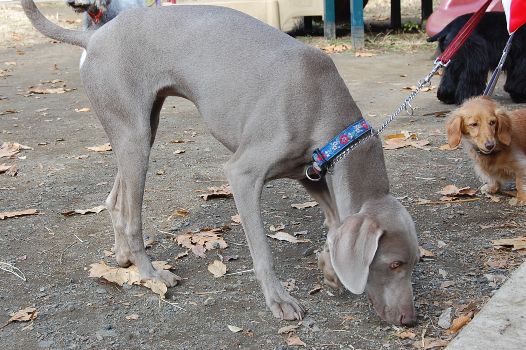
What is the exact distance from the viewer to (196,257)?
174 inches

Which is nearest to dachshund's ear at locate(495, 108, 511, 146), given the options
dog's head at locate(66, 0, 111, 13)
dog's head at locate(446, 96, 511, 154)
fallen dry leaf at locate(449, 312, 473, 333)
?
dog's head at locate(446, 96, 511, 154)

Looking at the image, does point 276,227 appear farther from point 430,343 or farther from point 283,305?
point 430,343

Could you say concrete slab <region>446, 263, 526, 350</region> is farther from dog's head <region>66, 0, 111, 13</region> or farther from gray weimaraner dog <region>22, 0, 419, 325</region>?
dog's head <region>66, 0, 111, 13</region>

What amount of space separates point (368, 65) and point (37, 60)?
5657 mm

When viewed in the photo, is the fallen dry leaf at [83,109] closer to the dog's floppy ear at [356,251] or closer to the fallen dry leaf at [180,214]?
the fallen dry leaf at [180,214]

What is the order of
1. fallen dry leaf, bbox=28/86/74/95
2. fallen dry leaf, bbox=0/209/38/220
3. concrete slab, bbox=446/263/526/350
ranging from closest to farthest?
1. concrete slab, bbox=446/263/526/350
2. fallen dry leaf, bbox=0/209/38/220
3. fallen dry leaf, bbox=28/86/74/95

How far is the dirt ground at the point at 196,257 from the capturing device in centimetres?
354

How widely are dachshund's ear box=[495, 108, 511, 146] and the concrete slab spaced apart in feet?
6.89

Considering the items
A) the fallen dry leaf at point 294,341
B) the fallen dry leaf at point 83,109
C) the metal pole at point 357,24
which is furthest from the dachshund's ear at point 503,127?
the metal pole at point 357,24

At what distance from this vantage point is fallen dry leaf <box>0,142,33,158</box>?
6805 millimetres

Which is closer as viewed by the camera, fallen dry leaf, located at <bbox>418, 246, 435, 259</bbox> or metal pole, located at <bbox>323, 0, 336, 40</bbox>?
fallen dry leaf, located at <bbox>418, 246, 435, 259</bbox>

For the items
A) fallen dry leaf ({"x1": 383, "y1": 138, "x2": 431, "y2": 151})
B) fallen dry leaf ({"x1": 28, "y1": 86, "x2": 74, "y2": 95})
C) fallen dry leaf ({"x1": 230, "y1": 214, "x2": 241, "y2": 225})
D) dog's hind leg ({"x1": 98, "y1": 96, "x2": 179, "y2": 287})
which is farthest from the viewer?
fallen dry leaf ({"x1": 28, "y1": 86, "x2": 74, "y2": 95})

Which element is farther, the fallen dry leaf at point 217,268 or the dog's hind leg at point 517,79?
the dog's hind leg at point 517,79

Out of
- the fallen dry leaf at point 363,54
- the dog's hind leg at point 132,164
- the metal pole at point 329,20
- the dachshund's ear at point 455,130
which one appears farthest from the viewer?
the metal pole at point 329,20
